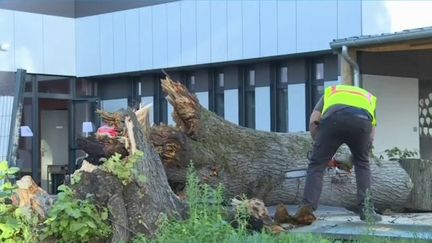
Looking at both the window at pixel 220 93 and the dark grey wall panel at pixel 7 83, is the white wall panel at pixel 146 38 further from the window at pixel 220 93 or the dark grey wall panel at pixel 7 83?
the dark grey wall panel at pixel 7 83

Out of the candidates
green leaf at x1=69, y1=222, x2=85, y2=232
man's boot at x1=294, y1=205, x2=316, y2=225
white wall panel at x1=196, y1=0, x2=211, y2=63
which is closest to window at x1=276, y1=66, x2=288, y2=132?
white wall panel at x1=196, y1=0, x2=211, y2=63

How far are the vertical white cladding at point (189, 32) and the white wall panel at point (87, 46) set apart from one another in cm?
299

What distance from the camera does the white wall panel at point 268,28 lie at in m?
16.9

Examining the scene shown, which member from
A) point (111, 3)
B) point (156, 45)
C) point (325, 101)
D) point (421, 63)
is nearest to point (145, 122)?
point (325, 101)

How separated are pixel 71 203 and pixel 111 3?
14.8 metres

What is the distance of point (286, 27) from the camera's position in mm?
16625

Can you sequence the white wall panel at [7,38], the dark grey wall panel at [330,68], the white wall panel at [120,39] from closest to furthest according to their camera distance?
the dark grey wall panel at [330,68], the white wall panel at [7,38], the white wall panel at [120,39]

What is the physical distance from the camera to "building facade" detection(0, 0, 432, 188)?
637 inches

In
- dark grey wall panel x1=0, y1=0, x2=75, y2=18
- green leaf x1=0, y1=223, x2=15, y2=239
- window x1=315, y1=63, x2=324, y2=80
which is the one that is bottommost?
green leaf x1=0, y1=223, x2=15, y2=239

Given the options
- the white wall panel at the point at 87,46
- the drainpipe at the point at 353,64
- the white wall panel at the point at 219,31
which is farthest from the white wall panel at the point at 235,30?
the drainpipe at the point at 353,64

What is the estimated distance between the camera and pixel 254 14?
17.3m

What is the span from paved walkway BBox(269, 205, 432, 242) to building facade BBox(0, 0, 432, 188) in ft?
21.2

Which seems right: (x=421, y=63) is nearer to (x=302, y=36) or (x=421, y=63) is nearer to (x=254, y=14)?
(x=302, y=36)

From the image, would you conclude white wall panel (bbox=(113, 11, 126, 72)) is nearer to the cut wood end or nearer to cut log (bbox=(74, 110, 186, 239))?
the cut wood end
